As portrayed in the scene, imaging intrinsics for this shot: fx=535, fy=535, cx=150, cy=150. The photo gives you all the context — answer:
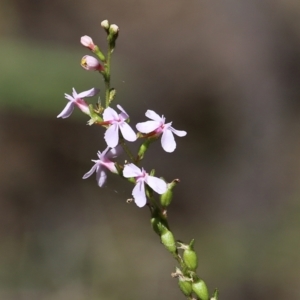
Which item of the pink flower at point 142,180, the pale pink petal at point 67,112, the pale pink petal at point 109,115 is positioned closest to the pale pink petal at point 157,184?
the pink flower at point 142,180

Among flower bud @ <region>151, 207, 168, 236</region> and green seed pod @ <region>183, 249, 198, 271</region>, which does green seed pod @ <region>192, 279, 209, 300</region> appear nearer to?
green seed pod @ <region>183, 249, 198, 271</region>

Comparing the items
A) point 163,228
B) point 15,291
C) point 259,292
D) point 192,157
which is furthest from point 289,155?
point 163,228

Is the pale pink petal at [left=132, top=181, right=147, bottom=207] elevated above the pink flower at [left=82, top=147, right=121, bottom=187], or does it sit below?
above

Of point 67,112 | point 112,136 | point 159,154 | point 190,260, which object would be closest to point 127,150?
point 112,136

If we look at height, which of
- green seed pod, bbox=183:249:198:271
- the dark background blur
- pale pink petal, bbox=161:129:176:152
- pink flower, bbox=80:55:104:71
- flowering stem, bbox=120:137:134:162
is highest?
pink flower, bbox=80:55:104:71

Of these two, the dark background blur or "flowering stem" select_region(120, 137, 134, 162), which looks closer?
"flowering stem" select_region(120, 137, 134, 162)

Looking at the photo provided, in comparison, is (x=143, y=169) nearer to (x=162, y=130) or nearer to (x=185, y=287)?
A: (x=162, y=130)

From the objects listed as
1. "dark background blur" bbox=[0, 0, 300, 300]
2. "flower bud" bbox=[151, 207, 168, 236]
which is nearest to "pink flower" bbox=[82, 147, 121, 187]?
"flower bud" bbox=[151, 207, 168, 236]
